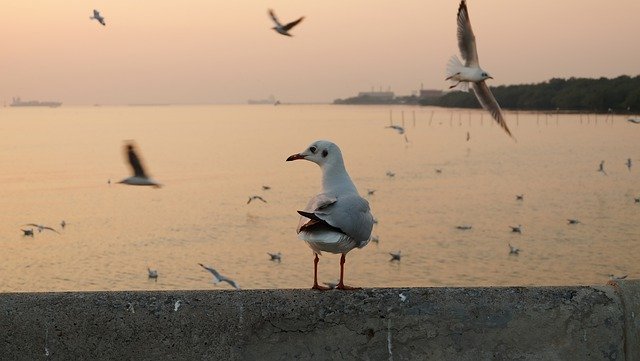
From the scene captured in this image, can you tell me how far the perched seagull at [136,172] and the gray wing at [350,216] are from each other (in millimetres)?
2735

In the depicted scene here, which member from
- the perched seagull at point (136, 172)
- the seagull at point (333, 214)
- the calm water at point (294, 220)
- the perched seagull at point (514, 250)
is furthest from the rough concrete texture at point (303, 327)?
the perched seagull at point (514, 250)

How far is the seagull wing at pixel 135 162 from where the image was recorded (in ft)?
22.9

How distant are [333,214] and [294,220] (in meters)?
27.3

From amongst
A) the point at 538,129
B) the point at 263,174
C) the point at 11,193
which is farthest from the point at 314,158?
the point at 538,129

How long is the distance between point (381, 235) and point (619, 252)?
7.60 m

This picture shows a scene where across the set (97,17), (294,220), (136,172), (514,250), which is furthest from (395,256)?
(136,172)

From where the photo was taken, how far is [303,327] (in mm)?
3992

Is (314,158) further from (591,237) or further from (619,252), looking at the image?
(591,237)

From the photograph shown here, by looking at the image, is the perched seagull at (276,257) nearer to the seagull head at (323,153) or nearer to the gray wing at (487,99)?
the gray wing at (487,99)

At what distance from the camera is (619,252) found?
1006 inches

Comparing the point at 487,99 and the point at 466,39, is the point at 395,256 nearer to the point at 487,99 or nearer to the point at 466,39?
the point at 487,99

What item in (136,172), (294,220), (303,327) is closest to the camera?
(303,327)

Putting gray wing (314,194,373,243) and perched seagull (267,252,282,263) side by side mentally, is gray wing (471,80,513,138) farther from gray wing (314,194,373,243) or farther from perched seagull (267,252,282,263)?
perched seagull (267,252,282,263)

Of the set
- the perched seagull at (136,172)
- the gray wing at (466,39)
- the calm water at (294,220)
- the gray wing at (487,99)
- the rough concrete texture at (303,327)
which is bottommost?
the calm water at (294,220)
